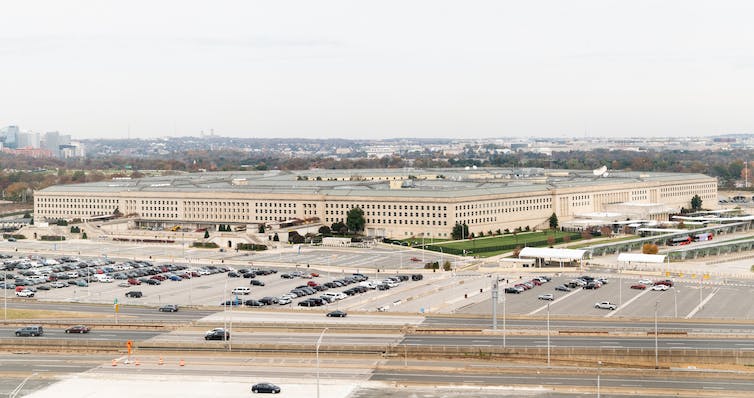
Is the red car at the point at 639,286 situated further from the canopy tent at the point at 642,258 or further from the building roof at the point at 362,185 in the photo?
the building roof at the point at 362,185

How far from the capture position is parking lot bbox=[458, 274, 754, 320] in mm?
59688

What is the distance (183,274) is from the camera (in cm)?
7762

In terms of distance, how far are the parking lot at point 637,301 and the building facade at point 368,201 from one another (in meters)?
30.3

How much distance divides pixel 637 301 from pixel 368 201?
4494 centimetres

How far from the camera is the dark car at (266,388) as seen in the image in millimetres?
42062

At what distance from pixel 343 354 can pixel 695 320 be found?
1981 cm

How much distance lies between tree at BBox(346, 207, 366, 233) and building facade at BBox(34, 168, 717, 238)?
62.8 inches

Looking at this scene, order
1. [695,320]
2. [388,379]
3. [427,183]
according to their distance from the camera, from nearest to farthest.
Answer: [388,379] < [695,320] < [427,183]

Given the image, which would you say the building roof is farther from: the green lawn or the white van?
the white van

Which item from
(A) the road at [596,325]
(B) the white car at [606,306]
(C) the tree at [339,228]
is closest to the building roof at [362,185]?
(C) the tree at [339,228]

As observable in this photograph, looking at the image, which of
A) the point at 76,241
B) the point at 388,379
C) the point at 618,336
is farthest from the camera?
the point at 76,241

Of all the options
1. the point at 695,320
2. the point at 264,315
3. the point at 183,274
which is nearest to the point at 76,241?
the point at 183,274

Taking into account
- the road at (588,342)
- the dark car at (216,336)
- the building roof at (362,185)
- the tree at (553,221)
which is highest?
the building roof at (362,185)

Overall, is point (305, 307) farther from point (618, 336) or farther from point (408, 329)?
point (618, 336)
